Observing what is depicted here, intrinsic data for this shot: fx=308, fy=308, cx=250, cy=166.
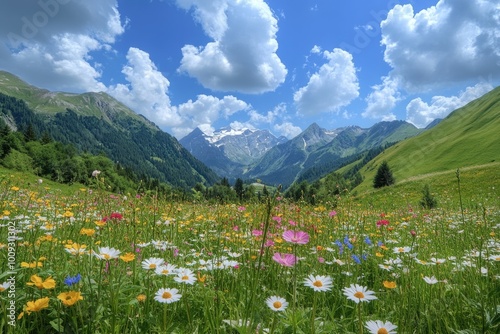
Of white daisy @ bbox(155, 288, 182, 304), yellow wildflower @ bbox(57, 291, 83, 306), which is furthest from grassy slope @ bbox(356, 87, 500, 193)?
yellow wildflower @ bbox(57, 291, 83, 306)

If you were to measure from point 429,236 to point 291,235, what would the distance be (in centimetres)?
619

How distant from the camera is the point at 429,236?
21.6ft

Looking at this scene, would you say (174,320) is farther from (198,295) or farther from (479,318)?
(479,318)

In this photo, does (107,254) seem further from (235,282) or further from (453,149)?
(453,149)

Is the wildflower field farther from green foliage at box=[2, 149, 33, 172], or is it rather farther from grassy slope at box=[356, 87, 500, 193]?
grassy slope at box=[356, 87, 500, 193]

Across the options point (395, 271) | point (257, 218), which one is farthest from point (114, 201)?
point (395, 271)

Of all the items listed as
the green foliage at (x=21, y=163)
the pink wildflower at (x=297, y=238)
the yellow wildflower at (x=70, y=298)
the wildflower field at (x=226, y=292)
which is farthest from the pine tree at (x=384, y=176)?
the yellow wildflower at (x=70, y=298)

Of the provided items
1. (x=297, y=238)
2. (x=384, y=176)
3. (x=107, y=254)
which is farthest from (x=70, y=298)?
(x=384, y=176)

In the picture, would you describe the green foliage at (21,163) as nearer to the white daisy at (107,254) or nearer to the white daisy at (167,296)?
the white daisy at (107,254)

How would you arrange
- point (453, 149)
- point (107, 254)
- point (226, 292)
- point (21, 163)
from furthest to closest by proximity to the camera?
point (453, 149) < point (21, 163) < point (226, 292) < point (107, 254)

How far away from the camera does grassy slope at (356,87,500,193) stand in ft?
297

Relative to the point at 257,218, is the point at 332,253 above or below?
below

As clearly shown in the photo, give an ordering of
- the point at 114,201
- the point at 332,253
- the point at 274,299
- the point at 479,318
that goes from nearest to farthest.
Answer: the point at 274,299, the point at 479,318, the point at 332,253, the point at 114,201

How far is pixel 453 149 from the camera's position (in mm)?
105062
